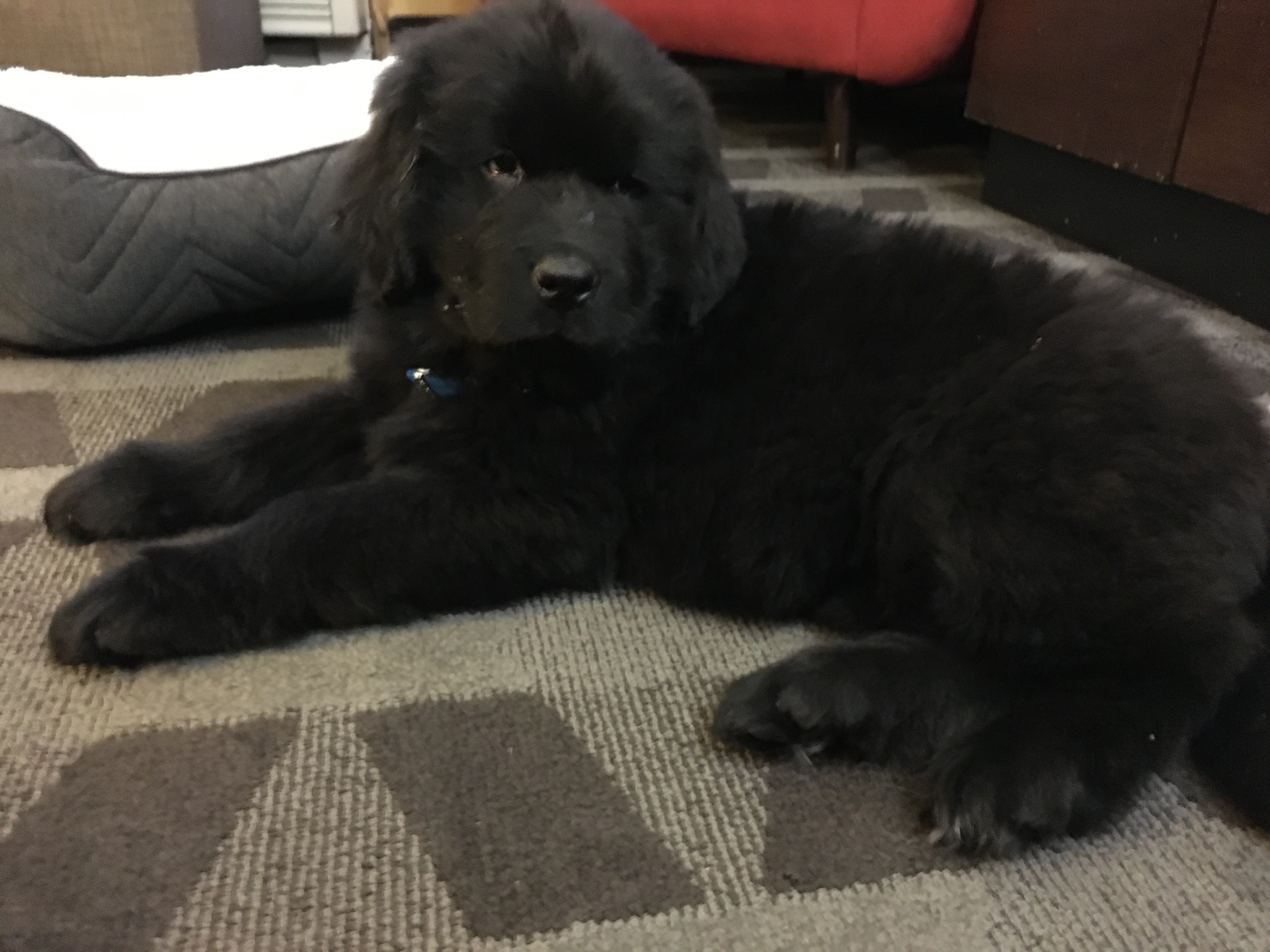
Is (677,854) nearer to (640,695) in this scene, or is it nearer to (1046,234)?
(640,695)

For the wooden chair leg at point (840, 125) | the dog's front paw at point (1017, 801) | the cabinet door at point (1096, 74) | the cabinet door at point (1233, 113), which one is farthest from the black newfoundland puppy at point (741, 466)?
the wooden chair leg at point (840, 125)

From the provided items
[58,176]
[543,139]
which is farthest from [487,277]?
[58,176]

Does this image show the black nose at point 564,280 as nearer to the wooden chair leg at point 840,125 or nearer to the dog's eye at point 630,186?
the dog's eye at point 630,186

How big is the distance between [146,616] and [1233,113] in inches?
90.6

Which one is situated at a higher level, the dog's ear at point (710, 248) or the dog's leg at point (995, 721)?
the dog's ear at point (710, 248)

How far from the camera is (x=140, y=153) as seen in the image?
1879 millimetres

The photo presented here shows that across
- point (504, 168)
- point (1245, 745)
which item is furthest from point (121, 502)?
point (1245, 745)

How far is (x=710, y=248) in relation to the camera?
Result: 1.26m

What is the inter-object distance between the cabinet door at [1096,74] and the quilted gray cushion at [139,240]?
1.86 m

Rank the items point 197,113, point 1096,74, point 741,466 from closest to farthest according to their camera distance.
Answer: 1. point 741,466
2. point 197,113
3. point 1096,74

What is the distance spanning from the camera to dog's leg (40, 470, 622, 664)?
1072mm

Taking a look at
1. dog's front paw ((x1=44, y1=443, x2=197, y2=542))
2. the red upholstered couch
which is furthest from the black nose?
the red upholstered couch

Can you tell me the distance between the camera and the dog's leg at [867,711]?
1007 millimetres

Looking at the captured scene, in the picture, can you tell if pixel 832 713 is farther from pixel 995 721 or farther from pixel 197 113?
pixel 197 113
